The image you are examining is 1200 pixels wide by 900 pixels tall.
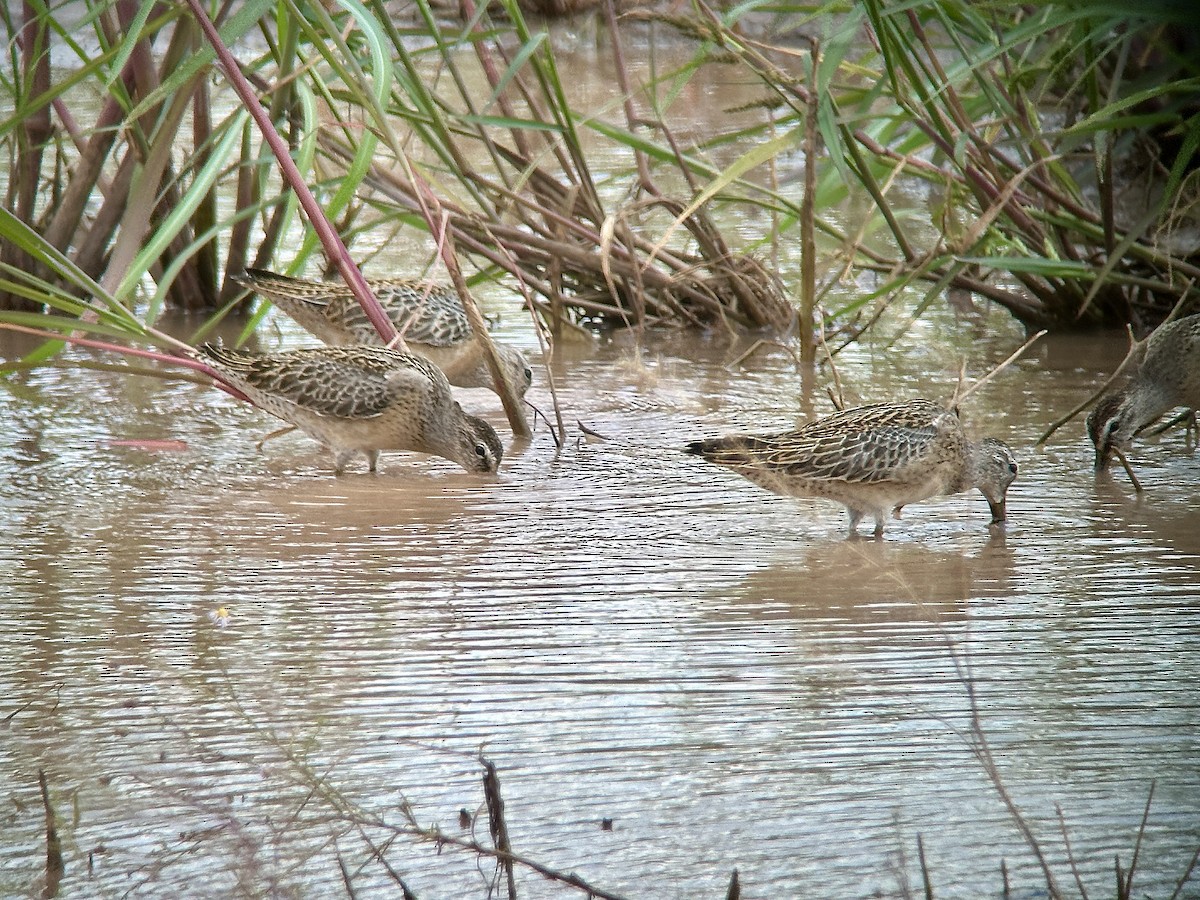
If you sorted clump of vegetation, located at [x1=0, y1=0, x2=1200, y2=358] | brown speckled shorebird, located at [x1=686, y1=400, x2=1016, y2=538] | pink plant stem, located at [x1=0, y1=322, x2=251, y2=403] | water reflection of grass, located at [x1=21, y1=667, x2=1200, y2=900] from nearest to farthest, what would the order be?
1. water reflection of grass, located at [x1=21, y1=667, x2=1200, y2=900]
2. pink plant stem, located at [x1=0, y1=322, x2=251, y2=403]
3. clump of vegetation, located at [x1=0, y1=0, x2=1200, y2=358]
4. brown speckled shorebird, located at [x1=686, y1=400, x2=1016, y2=538]

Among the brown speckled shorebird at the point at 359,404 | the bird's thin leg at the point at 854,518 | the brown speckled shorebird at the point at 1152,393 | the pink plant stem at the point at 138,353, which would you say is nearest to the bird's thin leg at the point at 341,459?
the brown speckled shorebird at the point at 359,404

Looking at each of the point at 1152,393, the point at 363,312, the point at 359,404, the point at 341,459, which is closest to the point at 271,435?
the point at 341,459

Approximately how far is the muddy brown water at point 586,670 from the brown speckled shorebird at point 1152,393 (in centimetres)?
16

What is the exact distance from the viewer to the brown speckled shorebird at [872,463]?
500 cm

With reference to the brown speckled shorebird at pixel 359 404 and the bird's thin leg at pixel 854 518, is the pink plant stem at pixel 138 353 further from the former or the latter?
the bird's thin leg at pixel 854 518

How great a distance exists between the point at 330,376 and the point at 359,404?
22 cm

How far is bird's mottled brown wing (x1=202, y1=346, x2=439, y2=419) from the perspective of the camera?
19.3 ft

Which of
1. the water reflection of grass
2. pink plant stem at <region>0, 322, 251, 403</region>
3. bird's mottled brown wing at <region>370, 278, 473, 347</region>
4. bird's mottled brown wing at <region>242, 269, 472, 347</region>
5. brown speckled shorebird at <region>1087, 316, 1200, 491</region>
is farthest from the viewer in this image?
bird's mottled brown wing at <region>370, 278, 473, 347</region>

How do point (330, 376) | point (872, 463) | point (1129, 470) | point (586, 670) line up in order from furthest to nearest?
point (330, 376) < point (1129, 470) < point (872, 463) < point (586, 670)

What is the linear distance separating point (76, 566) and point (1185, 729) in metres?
2.91

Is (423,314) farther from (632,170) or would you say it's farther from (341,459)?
(341,459)

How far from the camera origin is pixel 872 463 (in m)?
5.00

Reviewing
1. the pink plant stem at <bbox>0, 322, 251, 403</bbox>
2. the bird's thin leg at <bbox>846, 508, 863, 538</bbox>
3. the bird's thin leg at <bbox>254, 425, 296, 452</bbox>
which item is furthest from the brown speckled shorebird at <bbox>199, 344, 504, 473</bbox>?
the bird's thin leg at <bbox>846, 508, 863, 538</bbox>

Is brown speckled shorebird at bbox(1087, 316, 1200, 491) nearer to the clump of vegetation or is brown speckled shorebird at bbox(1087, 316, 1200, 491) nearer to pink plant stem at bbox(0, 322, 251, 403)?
the clump of vegetation
